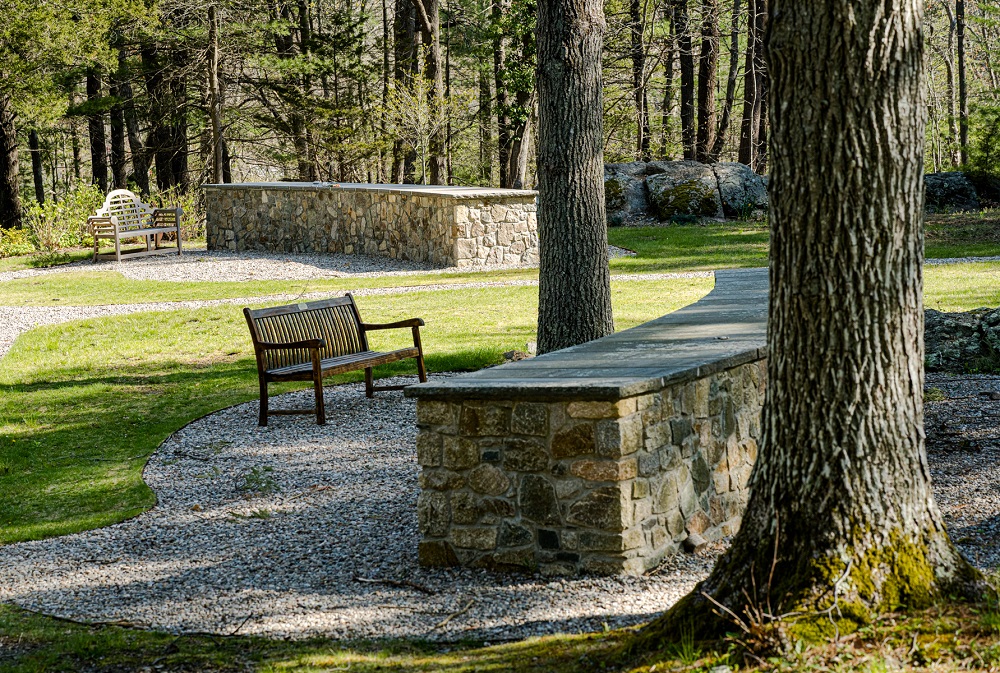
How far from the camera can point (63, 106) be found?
23000 millimetres

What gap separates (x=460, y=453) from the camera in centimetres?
473

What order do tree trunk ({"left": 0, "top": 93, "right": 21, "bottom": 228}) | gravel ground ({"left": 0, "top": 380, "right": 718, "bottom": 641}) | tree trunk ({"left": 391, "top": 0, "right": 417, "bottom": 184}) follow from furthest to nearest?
tree trunk ({"left": 391, "top": 0, "right": 417, "bottom": 184})
tree trunk ({"left": 0, "top": 93, "right": 21, "bottom": 228})
gravel ground ({"left": 0, "top": 380, "right": 718, "bottom": 641})

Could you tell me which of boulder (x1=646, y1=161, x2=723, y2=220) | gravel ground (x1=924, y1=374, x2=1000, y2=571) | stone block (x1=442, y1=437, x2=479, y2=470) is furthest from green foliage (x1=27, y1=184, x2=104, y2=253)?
stone block (x1=442, y1=437, x2=479, y2=470)

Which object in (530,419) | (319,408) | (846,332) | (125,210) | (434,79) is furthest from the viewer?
(434,79)

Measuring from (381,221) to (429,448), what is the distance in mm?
13480

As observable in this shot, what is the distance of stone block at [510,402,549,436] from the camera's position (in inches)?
179

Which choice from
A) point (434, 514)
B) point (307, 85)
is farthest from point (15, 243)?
point (434, 514)

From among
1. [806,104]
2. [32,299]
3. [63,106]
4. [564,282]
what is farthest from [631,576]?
[63,106]

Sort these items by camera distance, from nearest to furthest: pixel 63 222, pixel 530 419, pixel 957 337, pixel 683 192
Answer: pixel 530 419, pixel 957 337, pixel 63 222, pixel 683 192

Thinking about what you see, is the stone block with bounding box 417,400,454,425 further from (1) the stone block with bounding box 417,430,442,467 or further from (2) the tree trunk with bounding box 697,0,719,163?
(2) the tree trunk with bounding box 697,0,719,163

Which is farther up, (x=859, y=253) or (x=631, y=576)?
(x=859, y=253)

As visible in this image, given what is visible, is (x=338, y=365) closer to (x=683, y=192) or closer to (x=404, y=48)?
(x=683, y=192)

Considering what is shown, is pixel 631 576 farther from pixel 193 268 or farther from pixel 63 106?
pixel 63 106

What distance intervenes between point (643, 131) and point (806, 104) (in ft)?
86.6
